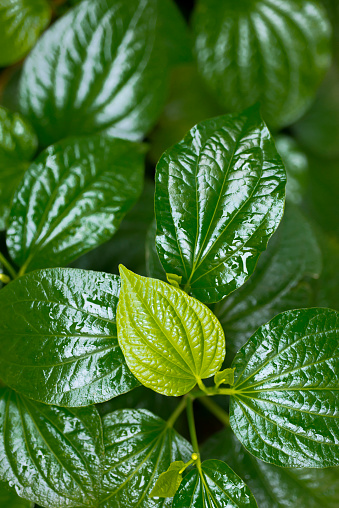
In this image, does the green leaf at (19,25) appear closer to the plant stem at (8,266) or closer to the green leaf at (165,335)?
the plant stem at (8,266)

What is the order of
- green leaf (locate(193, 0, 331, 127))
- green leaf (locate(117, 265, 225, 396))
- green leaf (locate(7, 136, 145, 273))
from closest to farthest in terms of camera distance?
green leaf (locate(117, 265, 225, 396)) < green leaf (locate(7, 136, 145, 273)) < green leaf (locate(193, 0, 331, 127))

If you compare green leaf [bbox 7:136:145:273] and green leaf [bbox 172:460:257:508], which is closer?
green leaf [bbox 172:460:257:508]

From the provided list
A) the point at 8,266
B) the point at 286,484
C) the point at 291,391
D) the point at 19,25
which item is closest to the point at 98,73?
the point at 19,25

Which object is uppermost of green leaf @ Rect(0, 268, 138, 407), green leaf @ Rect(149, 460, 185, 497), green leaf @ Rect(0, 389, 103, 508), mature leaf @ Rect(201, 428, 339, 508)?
green leaf @ Rect(0, 268, 138, 407)

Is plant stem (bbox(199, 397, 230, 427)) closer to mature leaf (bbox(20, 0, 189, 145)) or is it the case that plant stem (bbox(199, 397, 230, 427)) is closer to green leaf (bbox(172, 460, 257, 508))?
green leaf (bbox(172, 460, 257, 508))

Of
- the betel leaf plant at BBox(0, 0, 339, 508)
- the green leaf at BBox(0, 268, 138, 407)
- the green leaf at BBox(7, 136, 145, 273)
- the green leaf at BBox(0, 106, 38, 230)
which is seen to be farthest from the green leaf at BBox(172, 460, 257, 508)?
the green leaf at BBox(0, 106, 38, 230)

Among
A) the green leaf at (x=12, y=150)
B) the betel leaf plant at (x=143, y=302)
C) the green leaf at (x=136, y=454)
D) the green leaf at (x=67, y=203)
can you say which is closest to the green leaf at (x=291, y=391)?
the betel leaf plant at (x=143, y=302)

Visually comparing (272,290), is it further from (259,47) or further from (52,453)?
(259,47)

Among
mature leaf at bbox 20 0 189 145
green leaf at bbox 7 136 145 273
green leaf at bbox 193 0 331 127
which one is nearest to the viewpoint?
green leaf at bbox 7 136 145 273
